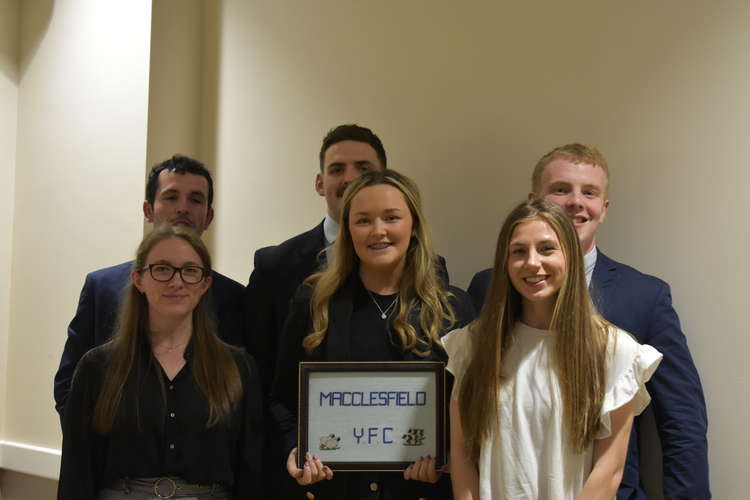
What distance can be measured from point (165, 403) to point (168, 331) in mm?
263

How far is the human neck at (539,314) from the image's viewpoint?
2381 millimetres

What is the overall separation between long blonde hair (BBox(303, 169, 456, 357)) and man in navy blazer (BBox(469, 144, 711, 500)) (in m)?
0.47

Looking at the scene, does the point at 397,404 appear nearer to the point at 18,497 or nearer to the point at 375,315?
the point at 375,315

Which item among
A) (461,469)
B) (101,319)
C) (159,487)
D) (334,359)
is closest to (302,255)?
(334,359)

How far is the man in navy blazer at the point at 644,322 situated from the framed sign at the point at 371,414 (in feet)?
2.17

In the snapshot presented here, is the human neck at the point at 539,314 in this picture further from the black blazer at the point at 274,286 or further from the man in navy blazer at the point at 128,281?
the man in navy blazer at the point at 128,281

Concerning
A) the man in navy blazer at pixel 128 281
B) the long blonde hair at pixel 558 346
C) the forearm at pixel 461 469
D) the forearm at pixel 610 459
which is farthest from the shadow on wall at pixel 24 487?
the forearm at pixel 610 459

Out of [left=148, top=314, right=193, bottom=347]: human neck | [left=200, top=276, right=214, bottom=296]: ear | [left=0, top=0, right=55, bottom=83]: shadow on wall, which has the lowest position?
[left=148, top=314, right=193, bottom=347]: human neck

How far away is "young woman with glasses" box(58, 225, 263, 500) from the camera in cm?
261

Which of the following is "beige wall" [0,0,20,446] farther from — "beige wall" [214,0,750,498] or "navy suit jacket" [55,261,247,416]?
"navy suit jacket" [55,261,247,416]

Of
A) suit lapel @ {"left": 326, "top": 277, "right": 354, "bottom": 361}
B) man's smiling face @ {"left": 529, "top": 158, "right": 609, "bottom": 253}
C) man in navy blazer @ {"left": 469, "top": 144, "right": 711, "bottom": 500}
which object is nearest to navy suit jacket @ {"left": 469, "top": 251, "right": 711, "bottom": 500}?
man in navy blazer @ {"left": 469, "top": 144, "right": 711, "bottom": 500}

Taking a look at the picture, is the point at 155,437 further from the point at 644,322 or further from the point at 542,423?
Result: the point at 644,322

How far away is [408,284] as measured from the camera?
2.64 metres

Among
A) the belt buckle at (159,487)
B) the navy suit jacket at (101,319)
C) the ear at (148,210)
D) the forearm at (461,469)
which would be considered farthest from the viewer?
the ear at (148,210)
